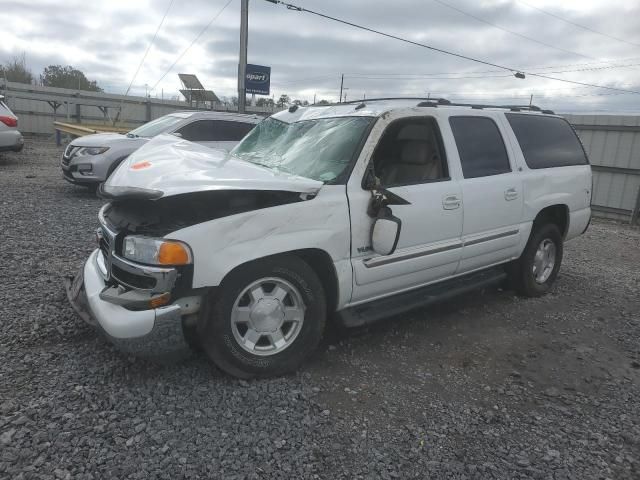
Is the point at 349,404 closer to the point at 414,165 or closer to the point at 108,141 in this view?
the point at 414,165

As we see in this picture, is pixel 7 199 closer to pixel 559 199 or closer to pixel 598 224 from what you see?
pixel 559 199

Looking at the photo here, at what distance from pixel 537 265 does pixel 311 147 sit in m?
2.94

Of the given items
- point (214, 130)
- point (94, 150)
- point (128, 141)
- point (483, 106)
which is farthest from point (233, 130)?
point (483, 106)

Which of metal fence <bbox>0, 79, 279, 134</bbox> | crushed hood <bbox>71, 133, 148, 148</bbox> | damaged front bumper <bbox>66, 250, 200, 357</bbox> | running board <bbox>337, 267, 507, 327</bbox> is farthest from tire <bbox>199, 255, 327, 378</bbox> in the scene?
metal fence <bbox>0, 79, 279, 134</bbox>

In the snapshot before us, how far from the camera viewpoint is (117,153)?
8820 millimetres

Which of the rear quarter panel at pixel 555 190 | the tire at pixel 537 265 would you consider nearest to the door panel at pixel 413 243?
the rear quarter panel at pixel 555 190

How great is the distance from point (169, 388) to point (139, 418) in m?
0.32

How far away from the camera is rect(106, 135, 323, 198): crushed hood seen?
2824 mm

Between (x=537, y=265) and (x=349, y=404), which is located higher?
(x=537, y=265)

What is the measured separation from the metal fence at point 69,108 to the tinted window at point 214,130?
12219 mm

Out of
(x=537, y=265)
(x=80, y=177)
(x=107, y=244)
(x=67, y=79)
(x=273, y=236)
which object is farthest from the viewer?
(x=67, y=79)

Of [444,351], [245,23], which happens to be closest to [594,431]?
[444,351]

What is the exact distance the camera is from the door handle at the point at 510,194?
4359 millimetres

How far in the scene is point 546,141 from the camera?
197 inches
